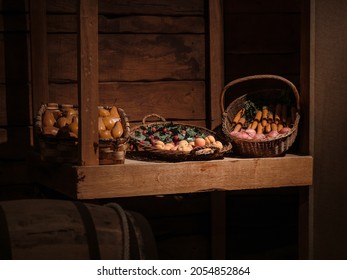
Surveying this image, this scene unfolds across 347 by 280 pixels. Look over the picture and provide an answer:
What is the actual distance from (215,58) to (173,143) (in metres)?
0.76

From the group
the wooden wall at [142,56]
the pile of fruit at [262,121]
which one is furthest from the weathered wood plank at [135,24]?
the pile of fruit at [262,121]

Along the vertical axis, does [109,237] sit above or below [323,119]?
below

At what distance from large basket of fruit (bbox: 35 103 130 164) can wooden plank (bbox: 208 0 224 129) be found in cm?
87

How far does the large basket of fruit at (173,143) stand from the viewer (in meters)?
3.58

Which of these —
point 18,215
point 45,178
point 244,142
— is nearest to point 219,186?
point 244,142

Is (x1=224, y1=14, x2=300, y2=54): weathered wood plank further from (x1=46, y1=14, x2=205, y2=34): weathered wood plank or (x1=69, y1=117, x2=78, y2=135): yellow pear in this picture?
(x1=69, y1=117, x2=78, y2=135): yellow pear

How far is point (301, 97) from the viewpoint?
384cm

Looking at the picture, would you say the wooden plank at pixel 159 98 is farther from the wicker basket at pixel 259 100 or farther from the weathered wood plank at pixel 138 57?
the wicker basket at pixel 259 100

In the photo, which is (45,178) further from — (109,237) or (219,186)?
(109,237)

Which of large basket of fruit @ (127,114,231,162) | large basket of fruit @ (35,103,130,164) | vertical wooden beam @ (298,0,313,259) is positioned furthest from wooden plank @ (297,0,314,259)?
large basket of fruit @ (35,103,130,164)

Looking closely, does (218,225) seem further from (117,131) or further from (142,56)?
(117,131)

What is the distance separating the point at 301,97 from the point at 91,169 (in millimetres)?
1289

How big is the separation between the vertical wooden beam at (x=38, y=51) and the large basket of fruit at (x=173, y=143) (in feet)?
1.91

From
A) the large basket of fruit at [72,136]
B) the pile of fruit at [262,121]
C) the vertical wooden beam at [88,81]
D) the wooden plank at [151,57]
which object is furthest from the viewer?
the wooden plank at [151,57]
